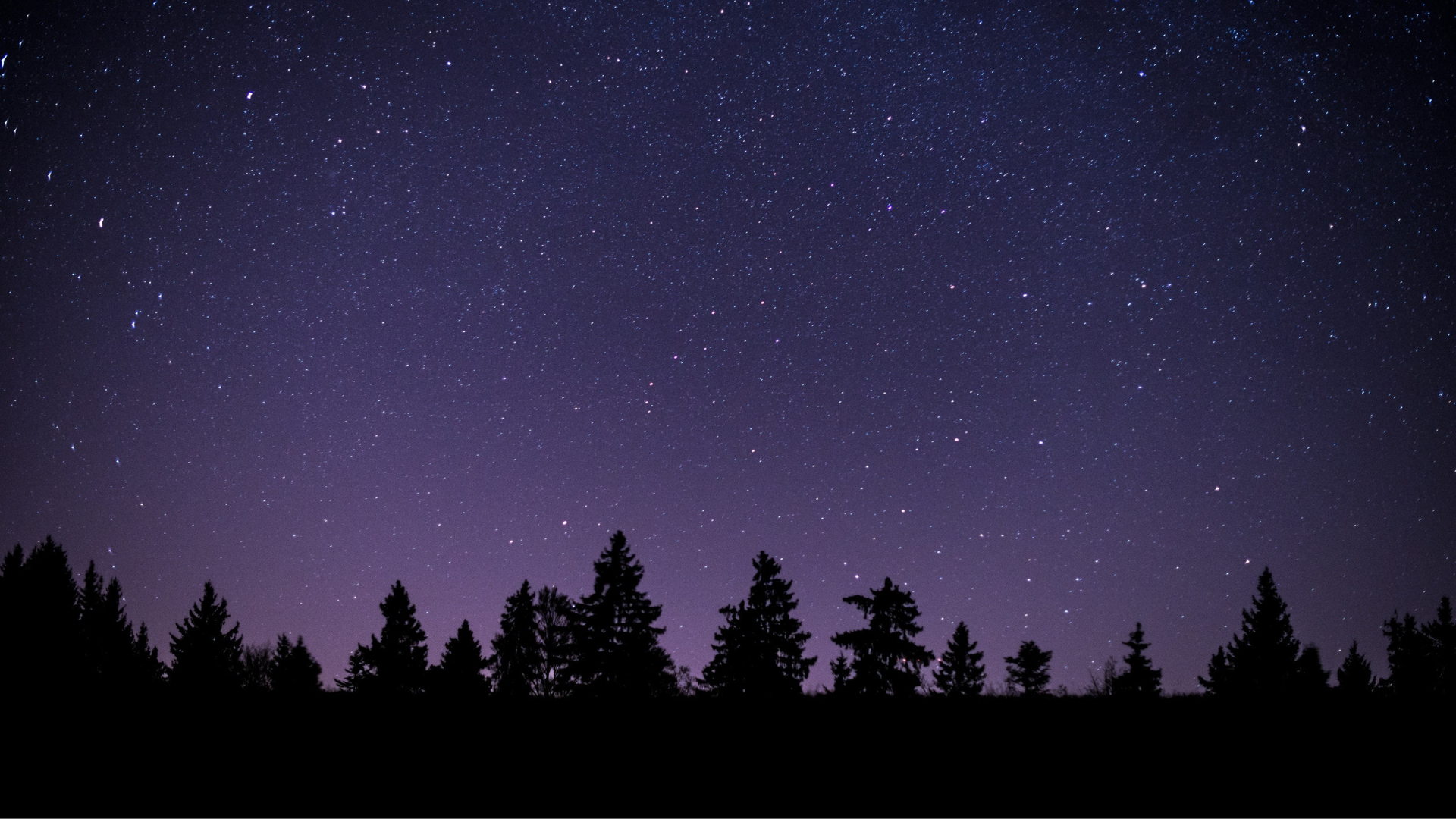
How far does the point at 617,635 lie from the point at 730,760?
23.8 meters

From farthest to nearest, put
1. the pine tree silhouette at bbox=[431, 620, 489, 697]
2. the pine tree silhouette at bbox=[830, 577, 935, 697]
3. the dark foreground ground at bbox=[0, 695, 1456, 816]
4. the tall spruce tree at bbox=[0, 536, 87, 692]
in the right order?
the tall spruce tree at bbox=[0, 536, 87, 692] → the pine tree silhouette at bbox=[431, 620, 489, 697] → the pine tree silhouette at bbox=[830, 577, 935, 697] → the dark foreground ground at bbox=[0, 695, 1456, 816]

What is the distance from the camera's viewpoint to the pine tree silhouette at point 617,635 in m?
31.8

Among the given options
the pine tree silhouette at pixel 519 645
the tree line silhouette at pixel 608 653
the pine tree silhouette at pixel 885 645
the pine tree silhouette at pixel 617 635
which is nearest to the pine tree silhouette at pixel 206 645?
the tree line silhouette at pixel 608 653

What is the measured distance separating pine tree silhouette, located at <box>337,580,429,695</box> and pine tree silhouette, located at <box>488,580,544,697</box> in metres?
5.91

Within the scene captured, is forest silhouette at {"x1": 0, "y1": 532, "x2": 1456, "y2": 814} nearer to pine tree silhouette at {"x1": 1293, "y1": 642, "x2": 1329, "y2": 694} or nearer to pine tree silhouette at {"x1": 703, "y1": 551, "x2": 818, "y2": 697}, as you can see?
pine tree silhouette at {"x1": 703, "y1": 551, "x2": 818, "y2": 697}

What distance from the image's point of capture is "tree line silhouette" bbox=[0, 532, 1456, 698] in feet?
87.0

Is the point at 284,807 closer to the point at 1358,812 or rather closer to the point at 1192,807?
the point at 1192,807

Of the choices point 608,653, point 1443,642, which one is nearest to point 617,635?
point 608,653

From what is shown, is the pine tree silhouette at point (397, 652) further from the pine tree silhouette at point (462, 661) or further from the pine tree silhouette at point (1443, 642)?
the pine tree silhouette at point (1443, 642)

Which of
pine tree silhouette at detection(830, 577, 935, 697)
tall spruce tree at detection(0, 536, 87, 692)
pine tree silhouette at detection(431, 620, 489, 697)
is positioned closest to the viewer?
pine tree silhouette at detection(830, 577, 935, 697)

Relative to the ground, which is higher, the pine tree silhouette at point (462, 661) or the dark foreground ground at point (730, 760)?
the dark foreground ground at point (730, 760)

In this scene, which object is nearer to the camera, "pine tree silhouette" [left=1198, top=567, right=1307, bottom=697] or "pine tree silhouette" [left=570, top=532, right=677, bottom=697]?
"pine tree silhouette" [left=570, top=532, right=677, bottom=697]

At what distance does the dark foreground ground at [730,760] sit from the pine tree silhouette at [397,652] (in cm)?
3203

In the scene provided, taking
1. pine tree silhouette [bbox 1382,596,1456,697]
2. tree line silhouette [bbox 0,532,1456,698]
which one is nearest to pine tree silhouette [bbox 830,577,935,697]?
tree line silhouette [bbox 0,532,1456,698]
